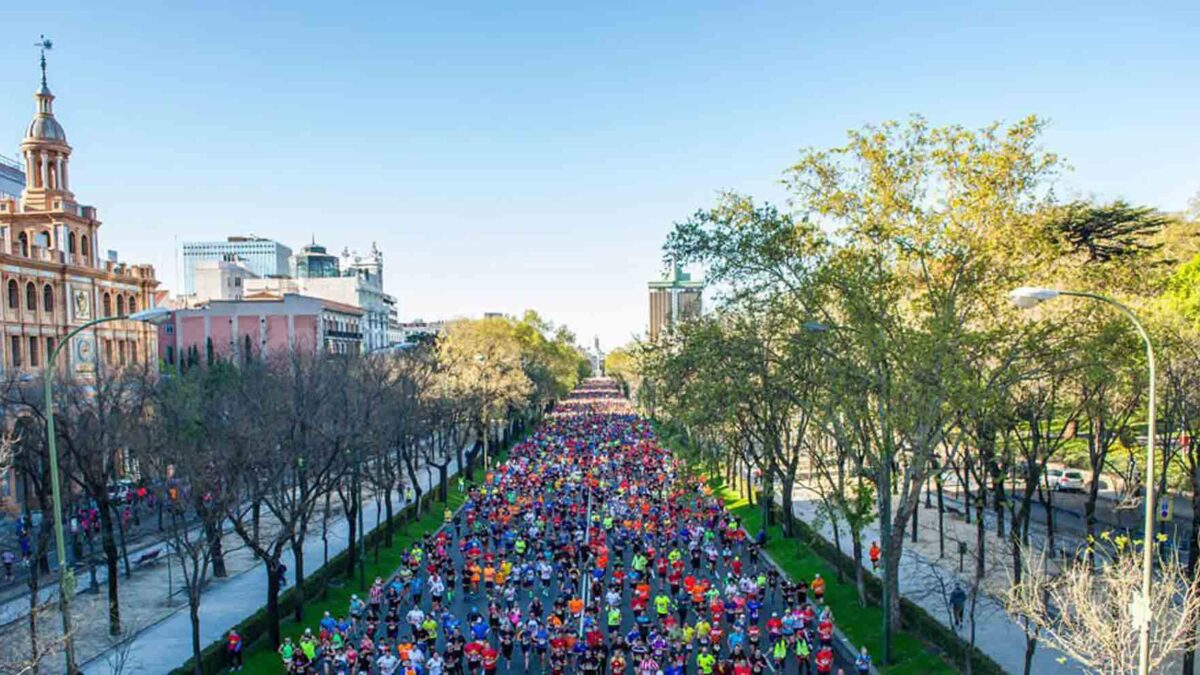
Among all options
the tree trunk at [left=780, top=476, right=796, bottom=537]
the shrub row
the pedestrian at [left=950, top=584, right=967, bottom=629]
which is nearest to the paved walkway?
the shrub row

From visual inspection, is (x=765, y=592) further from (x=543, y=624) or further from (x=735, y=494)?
(x=735, y=494)

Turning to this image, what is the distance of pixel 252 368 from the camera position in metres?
43.9

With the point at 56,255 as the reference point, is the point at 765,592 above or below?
below

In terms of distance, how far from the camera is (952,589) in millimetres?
26531

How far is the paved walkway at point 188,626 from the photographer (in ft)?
73.9

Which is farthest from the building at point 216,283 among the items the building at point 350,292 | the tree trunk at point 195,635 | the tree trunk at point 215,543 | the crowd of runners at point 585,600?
the tree trunk at point 195,635

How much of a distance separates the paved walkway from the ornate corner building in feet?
54.4

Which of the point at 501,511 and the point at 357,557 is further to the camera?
the point at 501,511

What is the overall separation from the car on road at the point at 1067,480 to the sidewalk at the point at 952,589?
6.25 metres

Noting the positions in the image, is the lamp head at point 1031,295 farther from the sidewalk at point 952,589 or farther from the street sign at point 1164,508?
the street sign at point 1164,508

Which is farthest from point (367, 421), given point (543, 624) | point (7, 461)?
point (7, 461)

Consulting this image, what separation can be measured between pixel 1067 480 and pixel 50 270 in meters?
52.7

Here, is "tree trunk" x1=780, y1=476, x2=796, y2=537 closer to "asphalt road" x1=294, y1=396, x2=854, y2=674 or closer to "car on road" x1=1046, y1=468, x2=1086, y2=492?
"asphalt road" x1=294, y1=396, x2=854, y2=674

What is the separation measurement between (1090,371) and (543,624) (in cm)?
1554
